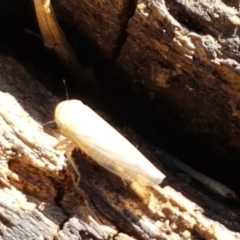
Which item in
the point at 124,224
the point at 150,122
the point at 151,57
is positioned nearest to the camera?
the point at 124,224

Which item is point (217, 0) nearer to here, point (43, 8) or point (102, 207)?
point (43, 8)

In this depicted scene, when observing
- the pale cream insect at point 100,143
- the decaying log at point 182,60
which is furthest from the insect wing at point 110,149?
the decaying log at point 182,60

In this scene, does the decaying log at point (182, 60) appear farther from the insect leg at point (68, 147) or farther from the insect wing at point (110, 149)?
the insect leg at point (68, 147)

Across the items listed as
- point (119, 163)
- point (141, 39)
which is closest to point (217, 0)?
point (141, 39)

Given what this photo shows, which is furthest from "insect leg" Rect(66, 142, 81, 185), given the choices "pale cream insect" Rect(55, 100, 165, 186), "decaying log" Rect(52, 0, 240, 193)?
"decaying log" Rect(52, 0, 240, 193)

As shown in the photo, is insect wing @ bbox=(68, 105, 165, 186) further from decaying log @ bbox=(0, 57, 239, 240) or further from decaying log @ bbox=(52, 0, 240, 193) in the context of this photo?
decaying log @ bbox=(52, 0, 240, 193)

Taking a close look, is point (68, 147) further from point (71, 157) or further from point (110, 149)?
point (110, 149)
